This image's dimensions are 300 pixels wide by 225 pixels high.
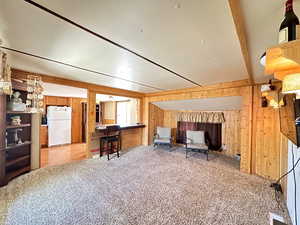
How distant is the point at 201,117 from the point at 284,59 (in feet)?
15.6

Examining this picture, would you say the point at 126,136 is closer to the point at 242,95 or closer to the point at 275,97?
the point at 242,95

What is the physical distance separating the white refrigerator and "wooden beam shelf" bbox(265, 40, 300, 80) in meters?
6.30

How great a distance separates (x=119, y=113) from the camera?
7.20 meters

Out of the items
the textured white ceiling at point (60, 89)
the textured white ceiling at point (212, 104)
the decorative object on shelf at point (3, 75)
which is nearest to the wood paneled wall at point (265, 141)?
the textured white ceiling at point (212, 104)

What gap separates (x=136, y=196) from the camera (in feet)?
7.11

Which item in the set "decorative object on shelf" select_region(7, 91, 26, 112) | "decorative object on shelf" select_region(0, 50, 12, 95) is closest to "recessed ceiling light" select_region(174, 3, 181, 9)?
"decorative object on shelf" select_region(0, 50, 12, 95)

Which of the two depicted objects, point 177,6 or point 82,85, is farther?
point 82,85

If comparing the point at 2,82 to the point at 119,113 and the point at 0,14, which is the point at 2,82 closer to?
the point at 0,14

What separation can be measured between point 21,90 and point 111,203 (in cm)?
305

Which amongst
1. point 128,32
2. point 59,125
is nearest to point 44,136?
point 59,125

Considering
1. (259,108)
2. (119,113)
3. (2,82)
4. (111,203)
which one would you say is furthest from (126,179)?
(119,113)

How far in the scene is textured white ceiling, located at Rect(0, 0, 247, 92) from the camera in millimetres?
1052

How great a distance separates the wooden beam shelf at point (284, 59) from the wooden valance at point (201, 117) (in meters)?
4.40

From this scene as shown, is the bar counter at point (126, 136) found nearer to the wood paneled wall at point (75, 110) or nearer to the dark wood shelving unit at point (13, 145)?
the dark wood shelving unit at point (13, 145)
